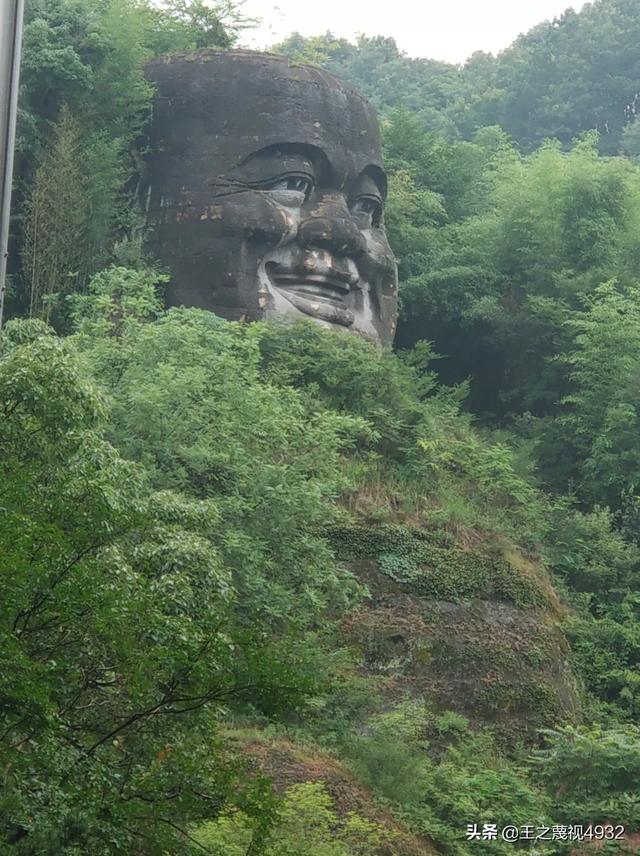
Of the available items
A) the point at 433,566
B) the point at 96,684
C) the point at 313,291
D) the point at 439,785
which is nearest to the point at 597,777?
the point at 439,785

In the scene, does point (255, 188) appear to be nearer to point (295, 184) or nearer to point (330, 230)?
point (295, 184)

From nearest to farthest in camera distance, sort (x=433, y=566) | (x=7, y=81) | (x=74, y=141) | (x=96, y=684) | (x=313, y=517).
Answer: (x=7, y=81)
(x=96, y=684)
(x=313, y=517)
(x=433, y=566)
(x=74, y=141)

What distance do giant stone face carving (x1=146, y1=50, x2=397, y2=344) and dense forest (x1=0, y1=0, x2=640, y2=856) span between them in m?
0.54

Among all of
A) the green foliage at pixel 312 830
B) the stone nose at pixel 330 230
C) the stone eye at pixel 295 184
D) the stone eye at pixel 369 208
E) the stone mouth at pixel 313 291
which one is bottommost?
the green foliage at pixel 312 830

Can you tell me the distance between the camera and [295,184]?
2509 centimetres

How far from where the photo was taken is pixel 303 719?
1656cm

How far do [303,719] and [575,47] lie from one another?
34.8 metres

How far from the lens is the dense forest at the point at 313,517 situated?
29.3ft

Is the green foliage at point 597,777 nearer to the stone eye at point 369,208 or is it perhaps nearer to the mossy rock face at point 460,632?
the mossy rock face at point 460,632

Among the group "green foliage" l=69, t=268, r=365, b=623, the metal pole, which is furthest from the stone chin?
the metal pole

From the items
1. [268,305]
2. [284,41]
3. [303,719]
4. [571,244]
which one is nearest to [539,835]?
[303,719]

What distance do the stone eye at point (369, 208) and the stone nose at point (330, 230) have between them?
2.94 ft

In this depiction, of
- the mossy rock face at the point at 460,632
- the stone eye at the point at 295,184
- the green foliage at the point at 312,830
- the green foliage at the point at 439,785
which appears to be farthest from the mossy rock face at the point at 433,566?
the stone eye at the point at 295,184

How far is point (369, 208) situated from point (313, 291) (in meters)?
2.27
